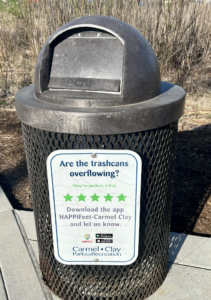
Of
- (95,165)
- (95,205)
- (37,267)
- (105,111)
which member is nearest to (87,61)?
(105,111)

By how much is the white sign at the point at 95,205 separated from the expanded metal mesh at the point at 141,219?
0.08 metres

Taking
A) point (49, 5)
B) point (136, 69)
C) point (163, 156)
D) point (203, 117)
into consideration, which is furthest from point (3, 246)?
point (49, 5)

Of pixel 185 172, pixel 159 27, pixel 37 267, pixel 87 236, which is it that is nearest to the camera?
pixel 87 236

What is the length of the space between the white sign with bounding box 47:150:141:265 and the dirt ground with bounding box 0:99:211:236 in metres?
1.15

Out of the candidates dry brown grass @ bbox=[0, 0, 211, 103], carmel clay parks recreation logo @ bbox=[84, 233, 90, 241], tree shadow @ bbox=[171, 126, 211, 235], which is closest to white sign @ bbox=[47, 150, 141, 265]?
carmel clay parks recreation logo @ bbox=[84, 233, 90, 241]

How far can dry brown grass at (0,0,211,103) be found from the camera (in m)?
5.35

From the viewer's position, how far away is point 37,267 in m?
2.12

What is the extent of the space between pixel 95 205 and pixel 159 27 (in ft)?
16.1

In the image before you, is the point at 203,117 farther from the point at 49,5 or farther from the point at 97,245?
the point at 97,245

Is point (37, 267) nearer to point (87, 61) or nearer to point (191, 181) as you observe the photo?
point (87, 61)

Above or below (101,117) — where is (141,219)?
below

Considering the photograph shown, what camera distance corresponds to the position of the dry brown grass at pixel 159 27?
17.5 feet

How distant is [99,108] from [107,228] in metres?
0.66

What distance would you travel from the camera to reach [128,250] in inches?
67.1
